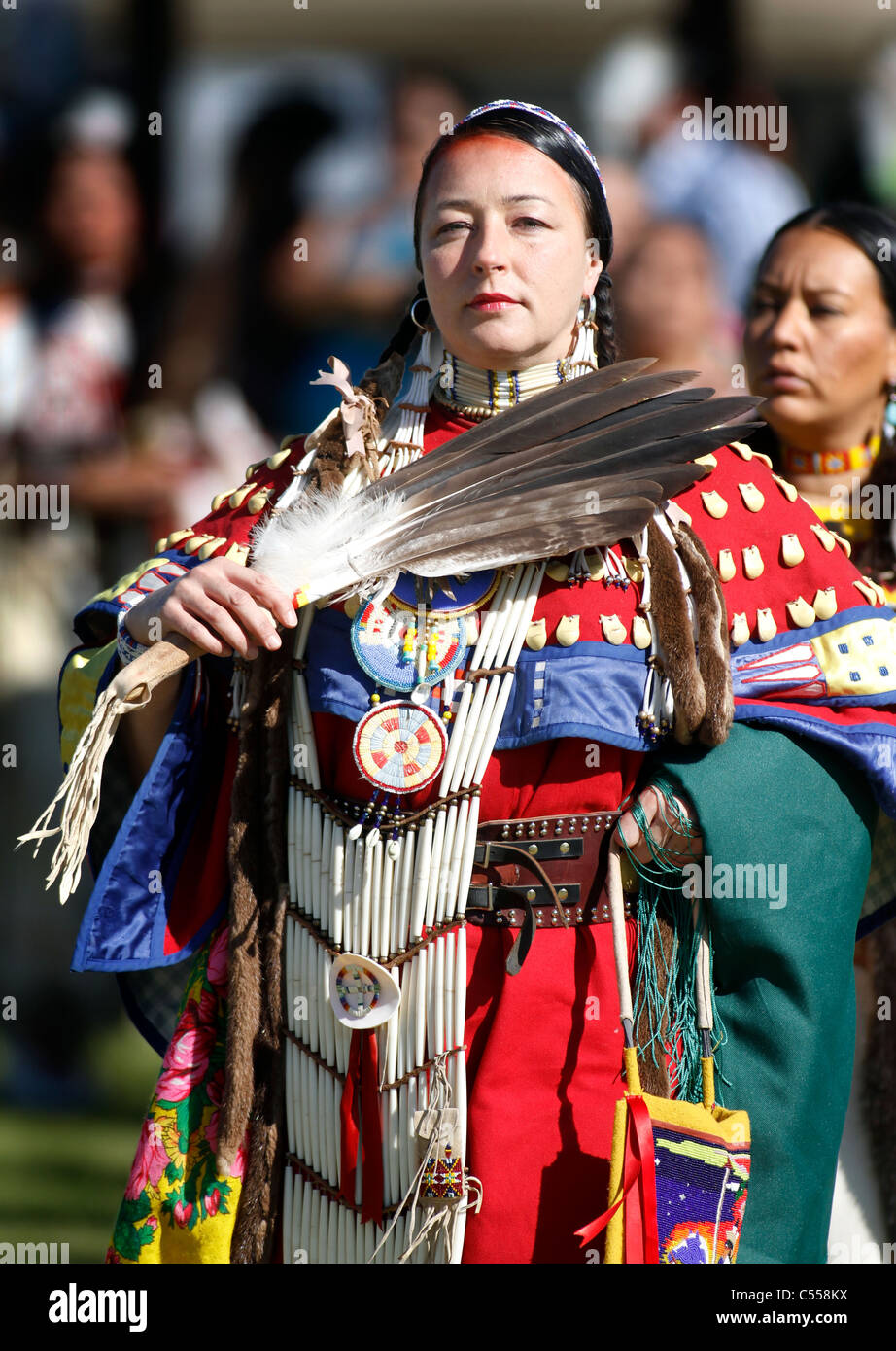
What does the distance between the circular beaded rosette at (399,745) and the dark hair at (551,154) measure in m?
0.72

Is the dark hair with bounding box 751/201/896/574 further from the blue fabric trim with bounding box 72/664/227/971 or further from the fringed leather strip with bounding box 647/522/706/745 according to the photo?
the blue fabric trim with bounding box 72/664/227/971

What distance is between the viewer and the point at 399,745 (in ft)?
7.84

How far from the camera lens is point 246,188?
673 cm

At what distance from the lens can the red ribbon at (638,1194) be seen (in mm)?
2295

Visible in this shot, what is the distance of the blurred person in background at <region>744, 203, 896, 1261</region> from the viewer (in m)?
3.43

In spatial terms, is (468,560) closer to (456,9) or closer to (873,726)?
(873,726)

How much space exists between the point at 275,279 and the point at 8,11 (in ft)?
5.23

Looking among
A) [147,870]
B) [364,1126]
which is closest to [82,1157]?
[147,870]

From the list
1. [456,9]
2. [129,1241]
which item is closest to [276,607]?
[129,1241]

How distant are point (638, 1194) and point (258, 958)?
0.66m

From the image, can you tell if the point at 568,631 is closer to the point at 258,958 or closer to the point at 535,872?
the point at 535,872

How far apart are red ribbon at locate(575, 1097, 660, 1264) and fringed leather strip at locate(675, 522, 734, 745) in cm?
56

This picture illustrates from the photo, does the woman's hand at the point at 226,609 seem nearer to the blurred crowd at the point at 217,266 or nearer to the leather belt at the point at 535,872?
the leather belt at the point at 535,872

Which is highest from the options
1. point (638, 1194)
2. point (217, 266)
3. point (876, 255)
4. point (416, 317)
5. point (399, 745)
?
point (217, 266)
